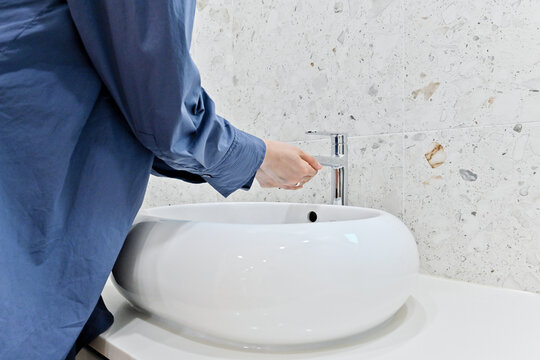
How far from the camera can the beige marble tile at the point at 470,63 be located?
67 centimetres

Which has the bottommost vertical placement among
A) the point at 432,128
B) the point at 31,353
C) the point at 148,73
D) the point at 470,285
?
the point at 470,285

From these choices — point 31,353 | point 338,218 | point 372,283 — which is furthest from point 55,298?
point 338,218

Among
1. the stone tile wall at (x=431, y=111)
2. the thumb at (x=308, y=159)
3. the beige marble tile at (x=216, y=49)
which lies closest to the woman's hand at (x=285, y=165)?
the thumb at (x=308, y=159)

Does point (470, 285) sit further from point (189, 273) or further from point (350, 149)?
point (189, 273)

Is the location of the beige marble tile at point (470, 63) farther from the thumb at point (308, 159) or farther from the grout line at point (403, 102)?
the thumb at point (308, 159)

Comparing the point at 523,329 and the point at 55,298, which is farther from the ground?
the point at 55,298

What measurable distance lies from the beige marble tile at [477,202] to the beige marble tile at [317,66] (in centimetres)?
11

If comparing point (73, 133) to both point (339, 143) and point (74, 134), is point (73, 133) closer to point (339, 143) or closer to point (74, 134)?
point (74, 134)

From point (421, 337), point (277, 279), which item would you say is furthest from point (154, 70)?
point (421, 337)

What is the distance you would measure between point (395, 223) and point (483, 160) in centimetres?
26

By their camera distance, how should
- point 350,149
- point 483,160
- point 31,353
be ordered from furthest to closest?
point 350,149
point 483,160
point 31,353

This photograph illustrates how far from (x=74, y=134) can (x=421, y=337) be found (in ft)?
1.58

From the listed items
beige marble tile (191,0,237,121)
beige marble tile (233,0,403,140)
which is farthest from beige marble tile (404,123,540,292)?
beige marble tile (191,0,237,121)

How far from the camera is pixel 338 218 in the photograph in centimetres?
81
